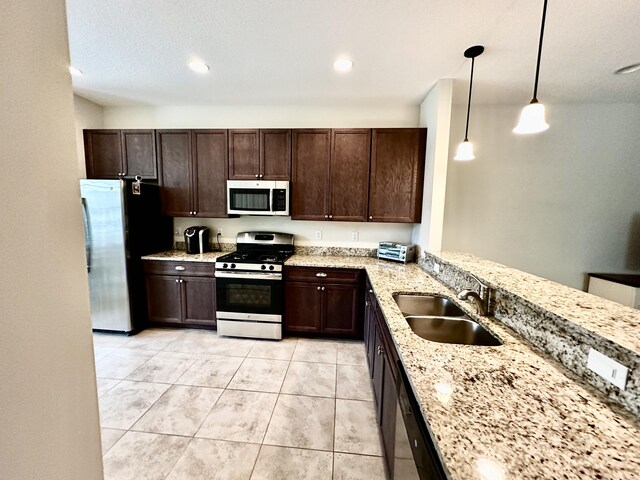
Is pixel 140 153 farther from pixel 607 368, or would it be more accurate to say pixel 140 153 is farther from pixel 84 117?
pixel 607 368

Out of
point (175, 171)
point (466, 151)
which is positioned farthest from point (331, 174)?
point (175, 171)

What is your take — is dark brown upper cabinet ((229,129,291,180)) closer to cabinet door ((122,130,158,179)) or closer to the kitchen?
the kitchen

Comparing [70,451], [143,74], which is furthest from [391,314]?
[143,74]

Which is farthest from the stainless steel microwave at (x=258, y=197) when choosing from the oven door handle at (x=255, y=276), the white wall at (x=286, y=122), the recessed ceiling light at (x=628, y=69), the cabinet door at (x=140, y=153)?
the recessed ceiling light at (x=628, y=69)

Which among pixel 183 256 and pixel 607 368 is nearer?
pixel 607 368

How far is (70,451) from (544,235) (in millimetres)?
4312

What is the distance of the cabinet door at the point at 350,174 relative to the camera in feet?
9.95

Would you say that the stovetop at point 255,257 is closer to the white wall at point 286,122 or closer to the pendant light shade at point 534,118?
the white wall at point 286,122

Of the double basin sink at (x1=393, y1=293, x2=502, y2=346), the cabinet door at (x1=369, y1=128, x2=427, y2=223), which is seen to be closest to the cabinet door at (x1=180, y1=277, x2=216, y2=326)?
the cabinet door at (x1=369, y1=128, x2=427, y2=223)

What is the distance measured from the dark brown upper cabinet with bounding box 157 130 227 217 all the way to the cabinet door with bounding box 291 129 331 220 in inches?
34.7

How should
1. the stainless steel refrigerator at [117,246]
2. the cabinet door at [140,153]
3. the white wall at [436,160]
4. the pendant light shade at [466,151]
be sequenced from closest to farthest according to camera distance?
the pendant light shade at [466,151]
the white wall at [436,160]
the stainless steel refrigerator at [117,246]
the cabinet door at [140,153]

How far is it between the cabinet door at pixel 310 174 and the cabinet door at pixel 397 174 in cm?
55

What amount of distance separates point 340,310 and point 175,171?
2.64 metres

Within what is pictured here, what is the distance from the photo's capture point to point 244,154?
10.4ft
